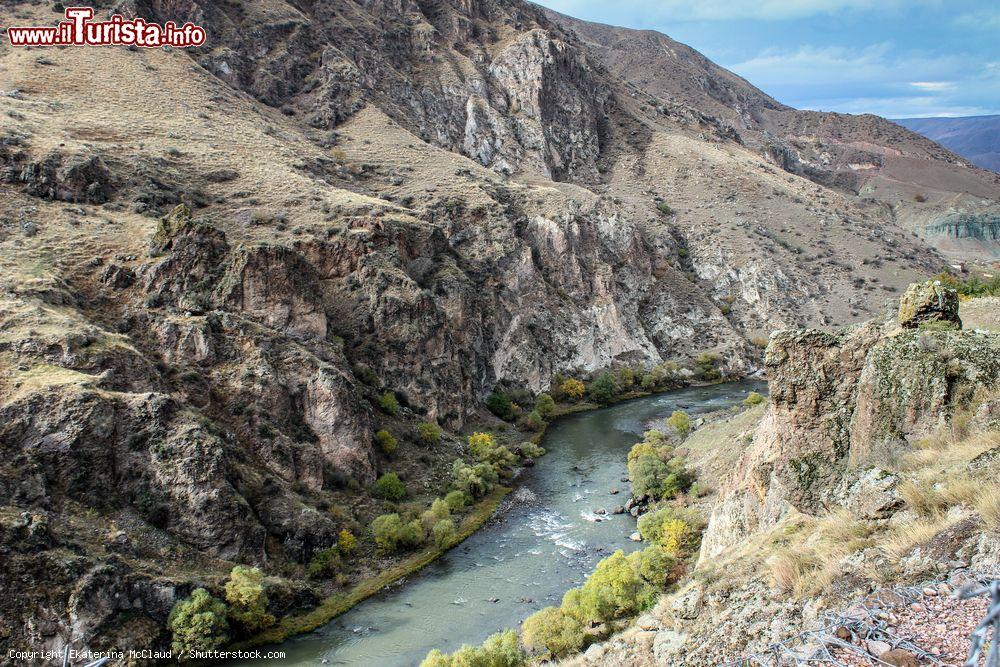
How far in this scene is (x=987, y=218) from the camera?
19200 centimetres

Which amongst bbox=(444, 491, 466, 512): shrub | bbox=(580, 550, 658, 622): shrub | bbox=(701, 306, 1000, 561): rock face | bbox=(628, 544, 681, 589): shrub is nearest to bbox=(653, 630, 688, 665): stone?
bbox=(701, 306, 1000, 561): rock face

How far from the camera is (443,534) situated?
52.4 meters

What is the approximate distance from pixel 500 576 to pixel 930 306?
33.4 m

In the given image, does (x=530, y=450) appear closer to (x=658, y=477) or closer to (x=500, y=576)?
(x=658, y=477)

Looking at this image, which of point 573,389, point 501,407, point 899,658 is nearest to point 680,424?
point 501,407

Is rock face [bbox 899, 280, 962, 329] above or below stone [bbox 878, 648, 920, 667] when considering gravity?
above

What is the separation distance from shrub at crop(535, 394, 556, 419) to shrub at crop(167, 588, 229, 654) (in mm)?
54317

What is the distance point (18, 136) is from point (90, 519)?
53.6 m

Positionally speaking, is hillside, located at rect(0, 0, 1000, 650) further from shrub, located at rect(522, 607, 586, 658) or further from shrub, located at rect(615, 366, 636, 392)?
shrub, located at rect(522, 607, 586, 658)

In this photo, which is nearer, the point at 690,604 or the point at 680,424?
the point at 690,604

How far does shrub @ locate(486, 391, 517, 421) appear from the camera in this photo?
87.1 meters

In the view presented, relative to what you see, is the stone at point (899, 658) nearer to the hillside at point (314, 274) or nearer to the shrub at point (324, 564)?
the hillside at point (314, 274)

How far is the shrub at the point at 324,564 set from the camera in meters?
47.1

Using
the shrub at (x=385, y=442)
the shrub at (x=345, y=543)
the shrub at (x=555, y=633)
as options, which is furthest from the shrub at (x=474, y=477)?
the shrub at (x=555, y=633)
